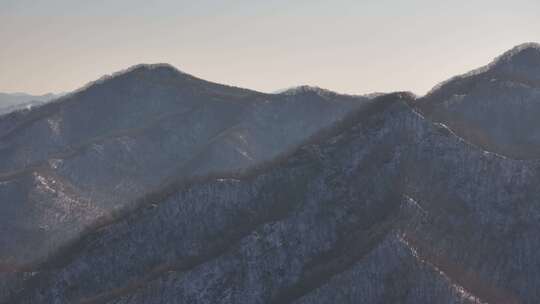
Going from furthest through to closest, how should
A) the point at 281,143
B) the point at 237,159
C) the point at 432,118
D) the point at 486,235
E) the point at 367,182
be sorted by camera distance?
1. the point at 281,143
2. the point at 237,159
3. the point at 432,118
4. the point at 367,182
5. the point at 486,235

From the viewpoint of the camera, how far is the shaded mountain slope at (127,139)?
13162cm

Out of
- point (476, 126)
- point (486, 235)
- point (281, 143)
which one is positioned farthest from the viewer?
point (281, 143)

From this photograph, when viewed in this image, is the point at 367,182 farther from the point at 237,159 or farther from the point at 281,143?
the point at 281,143

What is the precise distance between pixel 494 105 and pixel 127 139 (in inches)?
3837

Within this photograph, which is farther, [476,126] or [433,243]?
[476,126]

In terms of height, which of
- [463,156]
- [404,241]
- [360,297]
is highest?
[463,156]

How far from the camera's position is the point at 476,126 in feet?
332

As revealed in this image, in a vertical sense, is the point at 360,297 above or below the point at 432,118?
below

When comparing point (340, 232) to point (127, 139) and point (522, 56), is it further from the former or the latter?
point (127, 139)

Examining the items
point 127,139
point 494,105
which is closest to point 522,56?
point 494,105

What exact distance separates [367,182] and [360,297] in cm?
2005

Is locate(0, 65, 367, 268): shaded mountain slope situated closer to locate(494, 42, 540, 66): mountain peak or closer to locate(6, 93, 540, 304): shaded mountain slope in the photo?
locate(6, 93, 540, 304): shaded mountain slope

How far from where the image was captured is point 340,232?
251 ft

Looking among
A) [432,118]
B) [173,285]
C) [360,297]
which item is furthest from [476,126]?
[173,285]
